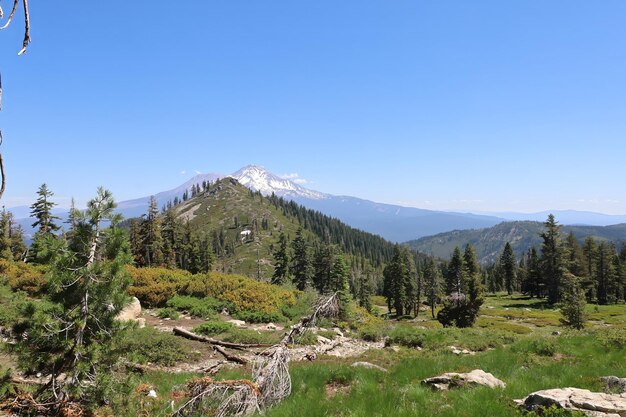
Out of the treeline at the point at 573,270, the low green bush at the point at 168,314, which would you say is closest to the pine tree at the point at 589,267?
the treeline at the point at 573,270

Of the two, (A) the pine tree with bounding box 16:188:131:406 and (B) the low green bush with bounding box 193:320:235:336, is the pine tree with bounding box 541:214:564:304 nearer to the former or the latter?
(B) the low green bush with bounding box 193:320:235:336

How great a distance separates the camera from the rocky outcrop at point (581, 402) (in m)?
6.12

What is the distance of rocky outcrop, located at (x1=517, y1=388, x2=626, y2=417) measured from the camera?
6.12 metres

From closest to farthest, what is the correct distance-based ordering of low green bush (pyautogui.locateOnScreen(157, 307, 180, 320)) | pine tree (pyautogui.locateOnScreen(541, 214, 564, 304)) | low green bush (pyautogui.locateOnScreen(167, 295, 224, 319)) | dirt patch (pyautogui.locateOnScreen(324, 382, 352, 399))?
1. dirt patch (pyautogui.locateOnScreen(324, 382, 352, 399))
2. low green bush (pyautogui.locateOnScreen(157, 307, 180, 320))
3. low green bush (pyautogui.locateOnScreen(167, 295, 224, 319))
4. pine tree (pyautogui.locateOnScreen(541, 214, 564, 304))

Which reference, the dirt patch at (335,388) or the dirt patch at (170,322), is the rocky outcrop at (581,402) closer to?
the dirt patch at (335,388)

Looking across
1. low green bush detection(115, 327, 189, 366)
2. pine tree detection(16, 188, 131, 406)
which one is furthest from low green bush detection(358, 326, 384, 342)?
pine tree detection(16, 188, 131, 406)

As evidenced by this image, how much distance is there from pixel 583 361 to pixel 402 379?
6942 mm

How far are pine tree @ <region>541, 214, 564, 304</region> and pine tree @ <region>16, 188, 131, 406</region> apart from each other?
89.0 meters

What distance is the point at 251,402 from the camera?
7.56 metres

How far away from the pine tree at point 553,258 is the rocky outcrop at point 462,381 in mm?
83171

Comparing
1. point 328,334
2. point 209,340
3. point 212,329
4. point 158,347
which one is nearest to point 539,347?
point 328,334

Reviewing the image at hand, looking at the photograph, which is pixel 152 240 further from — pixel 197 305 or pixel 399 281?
pixel 399 281

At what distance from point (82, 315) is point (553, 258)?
3692 inches

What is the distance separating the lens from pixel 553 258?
80.6 m
